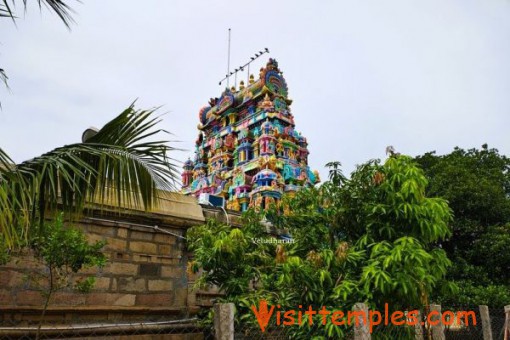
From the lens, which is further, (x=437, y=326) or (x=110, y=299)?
(x=437, y=326)

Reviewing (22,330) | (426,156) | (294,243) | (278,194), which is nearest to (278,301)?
(294,243)

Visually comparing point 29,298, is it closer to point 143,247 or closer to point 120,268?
point 120,268

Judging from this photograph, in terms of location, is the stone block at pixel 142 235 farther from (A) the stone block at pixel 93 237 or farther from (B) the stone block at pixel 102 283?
(B) the stone block at pixel 102 283

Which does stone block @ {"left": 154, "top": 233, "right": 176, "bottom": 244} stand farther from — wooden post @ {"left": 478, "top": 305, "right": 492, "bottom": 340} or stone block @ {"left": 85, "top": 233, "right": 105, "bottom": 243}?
wooden post @ {"left": 478, "top": 305, "right": 492, "bottom": 340}

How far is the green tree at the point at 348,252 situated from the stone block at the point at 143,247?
0.47 meters

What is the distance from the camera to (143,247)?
5379mm

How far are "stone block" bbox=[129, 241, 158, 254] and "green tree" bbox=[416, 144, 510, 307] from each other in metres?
8.03

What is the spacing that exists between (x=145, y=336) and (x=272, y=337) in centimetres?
144

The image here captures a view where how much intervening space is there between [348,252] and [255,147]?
56.6 ft

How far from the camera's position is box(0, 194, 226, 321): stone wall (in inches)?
175

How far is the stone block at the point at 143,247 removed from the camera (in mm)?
5301

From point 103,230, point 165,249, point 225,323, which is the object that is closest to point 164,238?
point 165,249

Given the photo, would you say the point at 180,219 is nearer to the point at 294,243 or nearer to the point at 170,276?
the point at 170,276

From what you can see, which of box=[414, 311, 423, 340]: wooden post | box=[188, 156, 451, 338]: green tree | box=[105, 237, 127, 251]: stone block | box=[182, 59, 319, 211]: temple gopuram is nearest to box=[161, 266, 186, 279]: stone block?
box=[188, 156, 451, 338]: green tree
